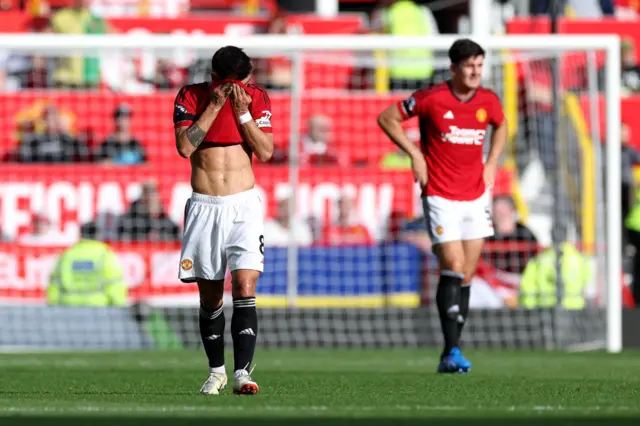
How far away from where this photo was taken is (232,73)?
8.71 metres

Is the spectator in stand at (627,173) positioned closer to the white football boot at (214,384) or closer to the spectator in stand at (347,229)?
the spectator in stand at (347,229)

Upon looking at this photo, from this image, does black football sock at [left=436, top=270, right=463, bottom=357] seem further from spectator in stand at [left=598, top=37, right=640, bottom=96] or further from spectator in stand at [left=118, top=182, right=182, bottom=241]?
spectator in stand at [left=598, top=37, right=640, bottom=96]

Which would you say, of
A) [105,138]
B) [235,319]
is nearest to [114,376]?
[235,319]

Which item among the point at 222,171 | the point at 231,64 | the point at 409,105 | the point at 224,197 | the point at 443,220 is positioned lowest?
the point at 443,220

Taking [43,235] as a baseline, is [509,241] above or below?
below

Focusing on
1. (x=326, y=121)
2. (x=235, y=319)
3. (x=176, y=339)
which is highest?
(x=326, y=121)

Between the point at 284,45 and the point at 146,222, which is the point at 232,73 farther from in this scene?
the point at 146,222

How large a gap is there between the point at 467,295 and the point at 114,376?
2.59 meters

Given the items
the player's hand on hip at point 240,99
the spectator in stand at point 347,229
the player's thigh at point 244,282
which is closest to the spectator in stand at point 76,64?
the spectator in stand at point 347,229

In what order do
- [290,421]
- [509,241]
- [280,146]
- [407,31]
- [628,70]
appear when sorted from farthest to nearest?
[407,31], [628,70], [280,146], [509,241], [290,421]

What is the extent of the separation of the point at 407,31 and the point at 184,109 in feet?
39.3

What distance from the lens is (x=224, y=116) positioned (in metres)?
8.84

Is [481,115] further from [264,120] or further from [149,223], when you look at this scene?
[149,223]

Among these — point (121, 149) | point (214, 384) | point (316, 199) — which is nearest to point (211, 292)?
point (214, 384)
